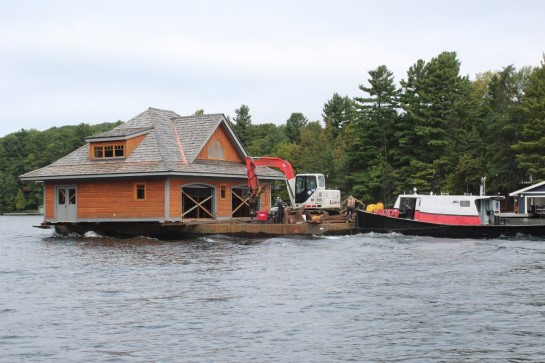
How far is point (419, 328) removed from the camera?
51.7 ft

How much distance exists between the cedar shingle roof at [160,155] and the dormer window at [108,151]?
464 millimetres

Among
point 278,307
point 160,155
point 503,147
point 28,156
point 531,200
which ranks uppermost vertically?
point 28,156

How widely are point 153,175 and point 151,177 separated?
58 cm

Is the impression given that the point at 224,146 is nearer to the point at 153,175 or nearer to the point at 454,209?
the point at 153,175

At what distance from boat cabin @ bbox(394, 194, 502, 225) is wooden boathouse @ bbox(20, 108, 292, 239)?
11389mm

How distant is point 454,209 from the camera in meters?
40.3

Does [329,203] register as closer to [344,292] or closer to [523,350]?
[344,292]

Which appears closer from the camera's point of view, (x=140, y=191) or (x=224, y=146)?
(x=140, y=191)

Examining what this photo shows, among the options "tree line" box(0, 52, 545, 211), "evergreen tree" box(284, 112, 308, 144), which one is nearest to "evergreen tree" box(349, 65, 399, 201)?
"tree line" box(0, 52, 545, 211)

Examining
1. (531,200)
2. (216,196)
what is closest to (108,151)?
(216,196)

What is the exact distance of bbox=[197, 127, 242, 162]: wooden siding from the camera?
4562 centimetres

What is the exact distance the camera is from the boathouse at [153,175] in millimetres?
41000

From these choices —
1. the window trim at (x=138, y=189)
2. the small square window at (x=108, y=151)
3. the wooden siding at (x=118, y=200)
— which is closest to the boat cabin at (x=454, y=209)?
the wooden siding at (x=118, y=200)

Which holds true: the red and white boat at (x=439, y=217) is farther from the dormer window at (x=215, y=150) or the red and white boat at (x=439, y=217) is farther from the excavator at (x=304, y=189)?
the dormer window at (x=215, y=150)
